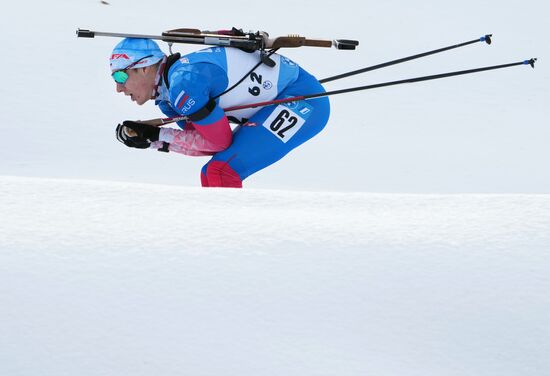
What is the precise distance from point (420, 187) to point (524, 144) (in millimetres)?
960

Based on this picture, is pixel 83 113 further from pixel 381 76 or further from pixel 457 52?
pixel 457 52

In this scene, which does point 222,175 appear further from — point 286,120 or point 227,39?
point 227,39

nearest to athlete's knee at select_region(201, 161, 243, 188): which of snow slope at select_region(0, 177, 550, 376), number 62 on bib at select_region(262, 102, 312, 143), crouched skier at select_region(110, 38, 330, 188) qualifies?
crouched skier at select_region(110, 38, 330, 188)

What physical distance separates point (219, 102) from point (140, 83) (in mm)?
303

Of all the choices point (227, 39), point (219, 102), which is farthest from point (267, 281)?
point (227, 39)

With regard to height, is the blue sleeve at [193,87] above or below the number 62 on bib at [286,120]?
above

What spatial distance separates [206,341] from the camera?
2.54 metres

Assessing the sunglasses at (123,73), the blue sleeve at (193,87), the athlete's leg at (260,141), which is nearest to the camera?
the blue sleeve at (193,87)

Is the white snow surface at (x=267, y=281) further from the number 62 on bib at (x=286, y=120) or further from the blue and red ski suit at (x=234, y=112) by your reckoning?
the number 62 on bib at (x=286, y=120)

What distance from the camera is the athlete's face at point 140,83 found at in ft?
13.9

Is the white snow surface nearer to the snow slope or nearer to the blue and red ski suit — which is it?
the snow slope

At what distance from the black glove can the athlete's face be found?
12 cm

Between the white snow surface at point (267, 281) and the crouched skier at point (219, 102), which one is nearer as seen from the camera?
the white snow surface at point (267, 281)


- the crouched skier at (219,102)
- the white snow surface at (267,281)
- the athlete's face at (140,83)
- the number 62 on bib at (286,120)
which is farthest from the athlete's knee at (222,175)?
the white snow surface at (267,281)
